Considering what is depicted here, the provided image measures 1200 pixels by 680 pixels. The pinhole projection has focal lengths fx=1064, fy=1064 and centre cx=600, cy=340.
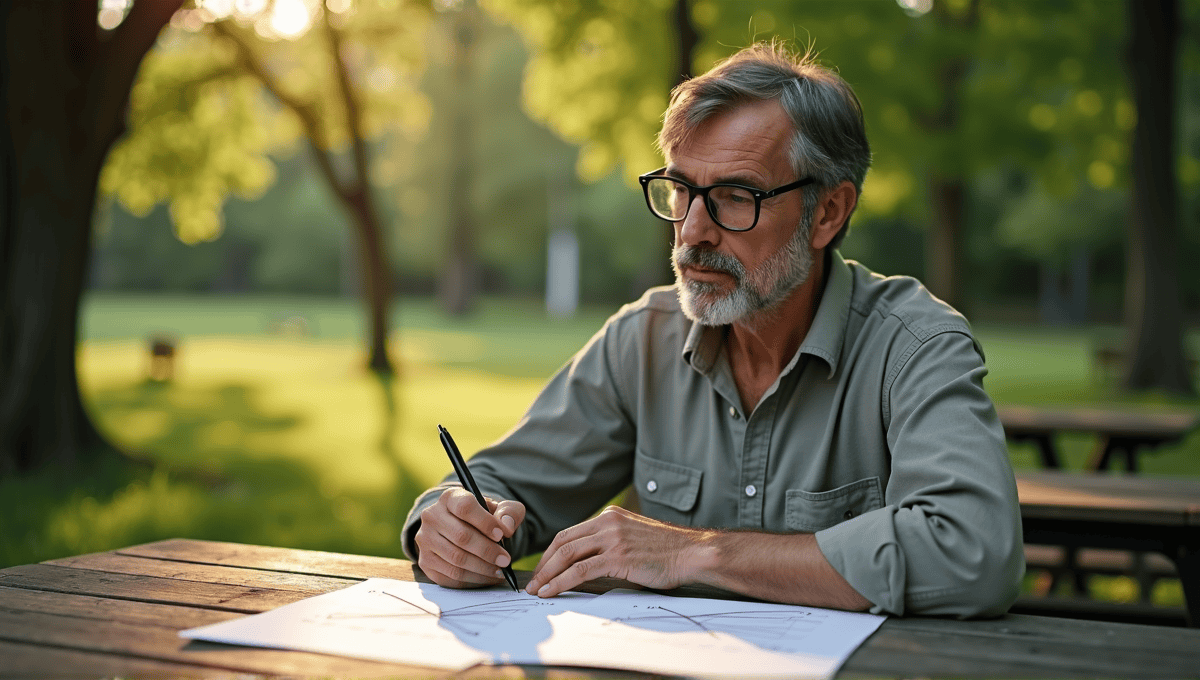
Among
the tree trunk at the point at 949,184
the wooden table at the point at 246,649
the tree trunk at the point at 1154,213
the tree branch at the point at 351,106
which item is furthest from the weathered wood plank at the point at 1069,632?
the tree branch at the point at 351,106

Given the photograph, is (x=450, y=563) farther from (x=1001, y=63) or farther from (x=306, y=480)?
(x=1001, y=63)

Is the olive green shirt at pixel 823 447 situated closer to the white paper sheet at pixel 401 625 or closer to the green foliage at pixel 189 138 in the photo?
the white paper sheet at pixel 401 625

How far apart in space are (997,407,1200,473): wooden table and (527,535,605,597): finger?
3792 mm

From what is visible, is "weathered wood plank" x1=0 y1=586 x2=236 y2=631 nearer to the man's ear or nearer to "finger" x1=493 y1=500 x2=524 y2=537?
"finger" x1=493 y1=500 x2=524 y2=537

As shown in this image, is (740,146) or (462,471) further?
(740,146)

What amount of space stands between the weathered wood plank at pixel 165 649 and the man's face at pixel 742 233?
1.26m

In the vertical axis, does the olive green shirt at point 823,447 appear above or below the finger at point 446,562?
above

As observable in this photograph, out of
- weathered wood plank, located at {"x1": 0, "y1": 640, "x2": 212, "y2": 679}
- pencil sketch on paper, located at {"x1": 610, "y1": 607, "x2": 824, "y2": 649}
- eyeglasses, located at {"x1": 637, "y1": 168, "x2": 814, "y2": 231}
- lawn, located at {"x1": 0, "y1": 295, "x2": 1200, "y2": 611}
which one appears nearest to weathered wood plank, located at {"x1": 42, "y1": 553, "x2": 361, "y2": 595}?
weathered wood plank, located at {"x1": 0, "y1": 640, "x2": 212, "y2": 679}

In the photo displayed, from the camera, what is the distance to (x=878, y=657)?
1.53 m

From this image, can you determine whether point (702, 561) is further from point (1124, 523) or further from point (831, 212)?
point (1124, 523)

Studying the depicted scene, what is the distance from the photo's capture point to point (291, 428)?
38.1 feet

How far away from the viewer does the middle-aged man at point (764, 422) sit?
1895 millimetres

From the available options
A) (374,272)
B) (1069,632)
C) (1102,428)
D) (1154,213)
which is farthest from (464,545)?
(374,272)

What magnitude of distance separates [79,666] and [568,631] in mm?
701
